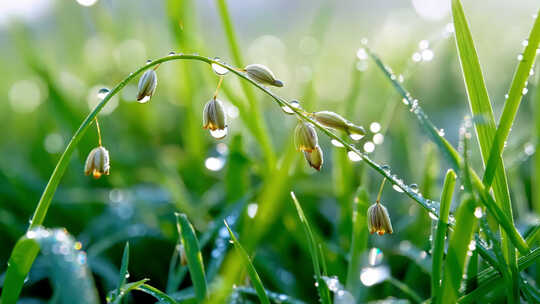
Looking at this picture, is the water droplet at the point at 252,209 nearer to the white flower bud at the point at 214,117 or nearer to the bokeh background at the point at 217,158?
the bokeh background at the point at 217,158

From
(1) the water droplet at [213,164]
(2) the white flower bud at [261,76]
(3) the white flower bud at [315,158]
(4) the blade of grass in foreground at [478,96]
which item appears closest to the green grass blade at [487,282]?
(4) the blade of grass in foreground at [478,96]

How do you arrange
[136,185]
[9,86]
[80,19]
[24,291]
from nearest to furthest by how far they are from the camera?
[24,291]
[136,185]
[80,19]
[9,86]

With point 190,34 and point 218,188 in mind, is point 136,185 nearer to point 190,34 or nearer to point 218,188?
point 218,188

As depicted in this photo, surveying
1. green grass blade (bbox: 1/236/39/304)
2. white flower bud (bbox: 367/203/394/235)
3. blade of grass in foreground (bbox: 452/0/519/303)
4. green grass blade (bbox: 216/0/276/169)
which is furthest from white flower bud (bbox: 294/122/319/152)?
green grass blade (bbox: 216/0/276/169)

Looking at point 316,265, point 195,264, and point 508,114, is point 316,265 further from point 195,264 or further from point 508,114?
point 508,114

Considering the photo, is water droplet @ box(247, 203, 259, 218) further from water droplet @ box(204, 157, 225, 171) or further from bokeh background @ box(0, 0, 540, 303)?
water droplet @ box(204, 157, 225, 171)

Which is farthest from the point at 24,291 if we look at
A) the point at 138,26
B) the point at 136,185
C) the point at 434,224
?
the point at 138,26
